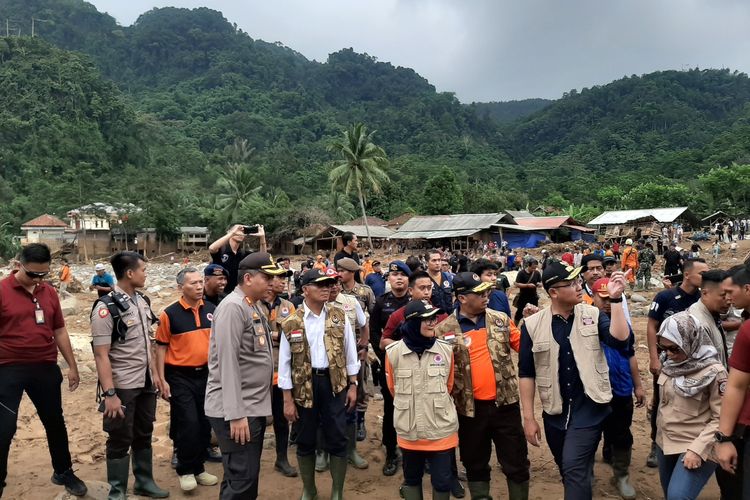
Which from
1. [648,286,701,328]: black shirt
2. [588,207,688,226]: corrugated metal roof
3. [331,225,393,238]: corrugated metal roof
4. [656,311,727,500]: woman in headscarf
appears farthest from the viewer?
[331,225,393,238]: corrugated metal roof

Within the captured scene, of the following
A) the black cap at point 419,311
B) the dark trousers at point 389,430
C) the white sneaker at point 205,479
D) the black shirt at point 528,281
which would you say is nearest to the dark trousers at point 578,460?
the black cap at point 419,311

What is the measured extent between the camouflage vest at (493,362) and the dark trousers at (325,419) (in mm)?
896

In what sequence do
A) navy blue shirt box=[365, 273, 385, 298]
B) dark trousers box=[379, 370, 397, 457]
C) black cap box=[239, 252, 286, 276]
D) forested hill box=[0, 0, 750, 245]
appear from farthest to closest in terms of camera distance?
forested hill box=[0, 0, 750, 245]
navy blue shirt box=[365, 273, 385, 298]
dark trousers box=[379, 370, 397, 457]
black cap box=[239, 252, 286, 276]

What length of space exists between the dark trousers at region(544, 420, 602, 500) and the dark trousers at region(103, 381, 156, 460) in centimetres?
319

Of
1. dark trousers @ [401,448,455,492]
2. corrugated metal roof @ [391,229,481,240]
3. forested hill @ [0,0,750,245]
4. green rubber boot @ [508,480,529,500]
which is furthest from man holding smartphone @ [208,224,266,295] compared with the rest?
forested hill @ [0,0,750,245]

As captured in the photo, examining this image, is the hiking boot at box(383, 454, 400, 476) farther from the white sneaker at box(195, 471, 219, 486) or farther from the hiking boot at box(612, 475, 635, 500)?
the hiking boot at box(612, 475, 635, 500)

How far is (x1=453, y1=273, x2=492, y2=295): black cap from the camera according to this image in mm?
3723

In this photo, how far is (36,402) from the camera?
4.09m

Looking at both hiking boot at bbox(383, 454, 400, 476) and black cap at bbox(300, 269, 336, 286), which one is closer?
black cap at bbox(300, 269, 336, 286)

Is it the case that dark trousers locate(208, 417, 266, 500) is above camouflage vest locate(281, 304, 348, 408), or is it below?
below

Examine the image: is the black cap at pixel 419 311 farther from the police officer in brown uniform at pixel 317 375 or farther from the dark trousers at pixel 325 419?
the dark trousers at pixel 325 419

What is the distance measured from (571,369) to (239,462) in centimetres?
222


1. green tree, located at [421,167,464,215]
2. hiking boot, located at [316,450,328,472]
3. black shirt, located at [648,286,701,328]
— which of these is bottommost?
hiking boot, located at [316,450,328,472]

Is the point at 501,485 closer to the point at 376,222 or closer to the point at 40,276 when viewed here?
the point at 40,276
